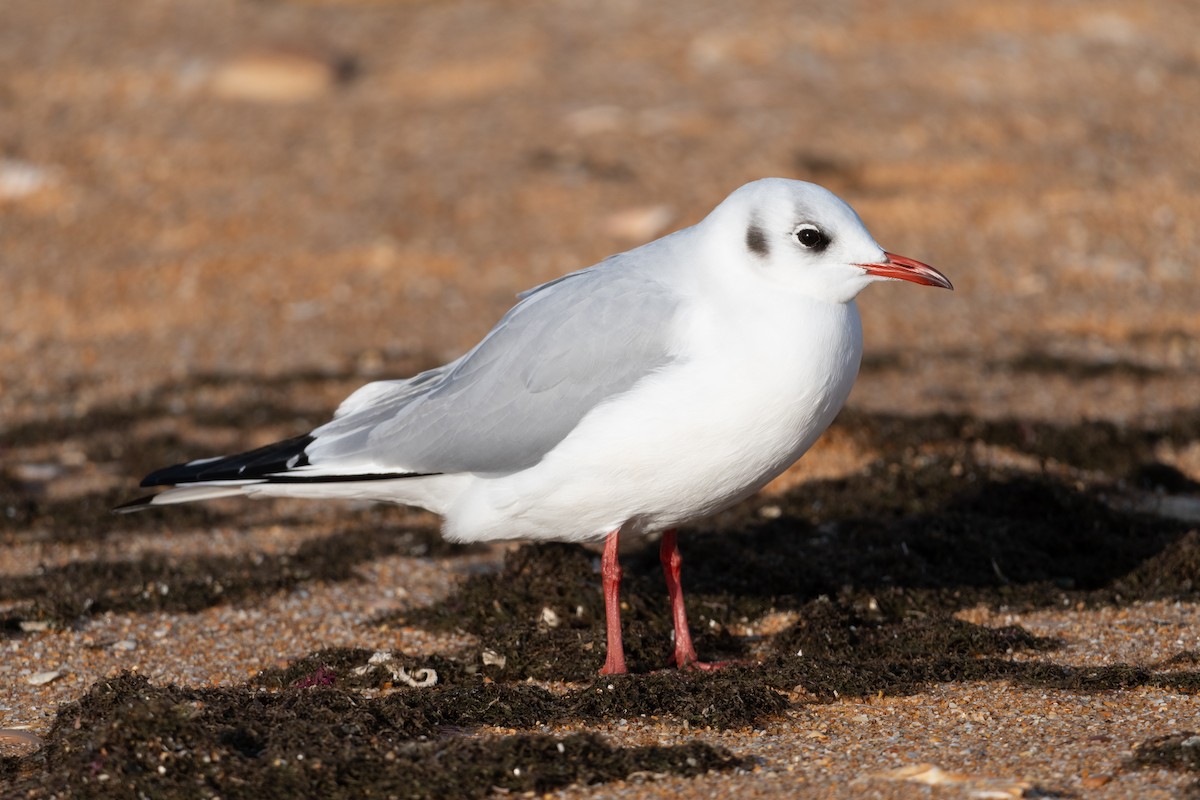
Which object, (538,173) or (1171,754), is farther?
(538,173)

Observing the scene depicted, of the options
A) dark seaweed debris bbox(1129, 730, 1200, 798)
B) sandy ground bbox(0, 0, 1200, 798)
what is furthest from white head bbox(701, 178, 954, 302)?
dark seaweed debris bbox(1129, 730, 1200, 798)

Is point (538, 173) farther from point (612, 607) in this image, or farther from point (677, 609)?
point (612, 607)

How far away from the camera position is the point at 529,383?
16.0ft

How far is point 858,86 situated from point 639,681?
29.1 ft

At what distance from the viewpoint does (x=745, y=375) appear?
14.7 feet

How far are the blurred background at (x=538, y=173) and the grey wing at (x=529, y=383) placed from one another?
3107 millimetres

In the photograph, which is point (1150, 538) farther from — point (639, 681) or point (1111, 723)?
point (639, 681)

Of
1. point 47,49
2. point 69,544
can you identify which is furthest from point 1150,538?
point 47,49

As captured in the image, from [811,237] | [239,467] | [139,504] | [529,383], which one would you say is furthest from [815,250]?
[139,504]

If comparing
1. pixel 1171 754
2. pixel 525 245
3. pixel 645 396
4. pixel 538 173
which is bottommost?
pixel 1171 754

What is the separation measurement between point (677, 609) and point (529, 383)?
3.29ft

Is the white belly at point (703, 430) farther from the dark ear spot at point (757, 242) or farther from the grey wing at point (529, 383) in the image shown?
the dark ear spot at point (757, 242)

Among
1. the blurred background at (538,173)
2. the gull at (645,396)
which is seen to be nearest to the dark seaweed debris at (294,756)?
the gull at (645,396)

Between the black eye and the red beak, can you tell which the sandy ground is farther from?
the black eye
